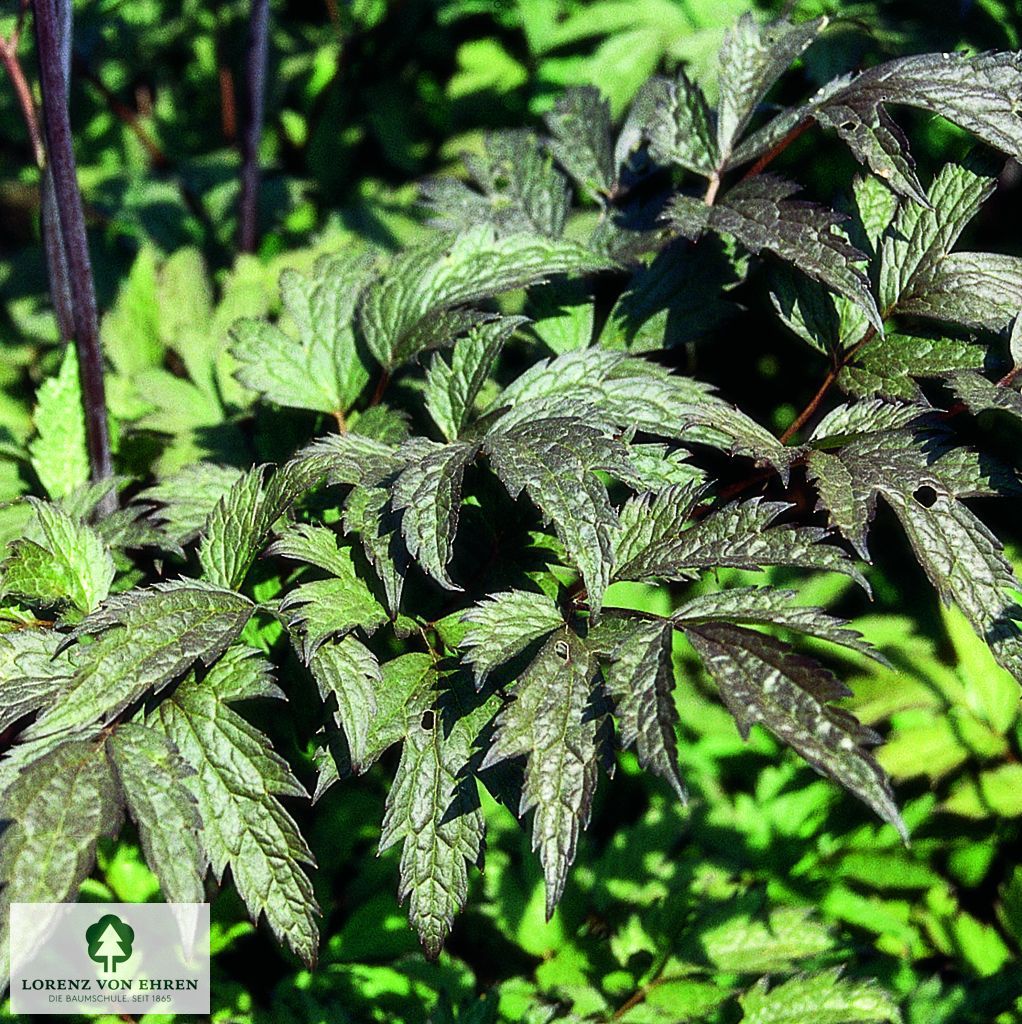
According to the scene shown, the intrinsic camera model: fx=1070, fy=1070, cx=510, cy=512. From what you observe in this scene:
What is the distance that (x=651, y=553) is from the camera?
1288 mm

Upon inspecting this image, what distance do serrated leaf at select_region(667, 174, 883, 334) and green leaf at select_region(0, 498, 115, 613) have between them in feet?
2.95

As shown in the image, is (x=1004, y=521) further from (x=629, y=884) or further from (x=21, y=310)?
(x=21, y=310)

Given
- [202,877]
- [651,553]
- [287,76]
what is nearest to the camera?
[202,877]

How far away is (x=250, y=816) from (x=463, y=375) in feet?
2.16

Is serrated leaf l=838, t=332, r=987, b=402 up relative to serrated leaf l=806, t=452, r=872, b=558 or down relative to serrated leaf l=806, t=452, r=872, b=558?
up

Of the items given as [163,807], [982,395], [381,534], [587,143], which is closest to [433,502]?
[381,534]

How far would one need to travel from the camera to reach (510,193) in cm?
193

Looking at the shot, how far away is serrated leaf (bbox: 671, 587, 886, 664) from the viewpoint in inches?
44.4

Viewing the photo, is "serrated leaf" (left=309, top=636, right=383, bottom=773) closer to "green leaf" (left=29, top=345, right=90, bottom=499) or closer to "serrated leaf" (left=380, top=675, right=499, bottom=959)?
"serrated leaf" (left=380, top=675, right=499, bottom=959)

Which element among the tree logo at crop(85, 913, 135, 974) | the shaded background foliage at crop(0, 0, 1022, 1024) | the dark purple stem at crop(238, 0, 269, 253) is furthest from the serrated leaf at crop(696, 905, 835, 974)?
the dark purple stem at crop(238, 0, 269, 253)

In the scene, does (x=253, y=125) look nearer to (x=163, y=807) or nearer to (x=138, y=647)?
(x=138, y=647)

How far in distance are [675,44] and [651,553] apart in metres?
1.54

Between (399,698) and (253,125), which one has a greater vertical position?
(253,125)

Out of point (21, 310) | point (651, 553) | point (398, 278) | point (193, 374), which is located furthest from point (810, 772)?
point (21, 310)
